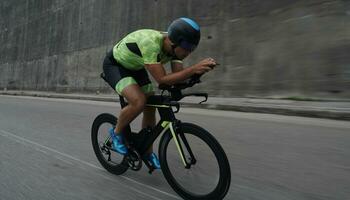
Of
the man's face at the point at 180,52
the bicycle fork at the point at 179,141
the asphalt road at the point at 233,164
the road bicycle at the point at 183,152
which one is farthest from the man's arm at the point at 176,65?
the asphalt road at the point at 233,164

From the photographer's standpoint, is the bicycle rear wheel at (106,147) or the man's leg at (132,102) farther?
the bicycle rear wheel at (106,147)

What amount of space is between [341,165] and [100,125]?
9.37 feet

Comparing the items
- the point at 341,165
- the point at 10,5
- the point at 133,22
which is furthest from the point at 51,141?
the point at 10,5

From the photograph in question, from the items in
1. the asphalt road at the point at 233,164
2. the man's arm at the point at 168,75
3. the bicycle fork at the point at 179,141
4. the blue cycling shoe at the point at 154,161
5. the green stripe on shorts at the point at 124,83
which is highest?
the man's arm at the point at 168,75

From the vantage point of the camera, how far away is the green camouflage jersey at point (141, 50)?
4.34m

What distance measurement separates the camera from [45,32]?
2919 centimetres

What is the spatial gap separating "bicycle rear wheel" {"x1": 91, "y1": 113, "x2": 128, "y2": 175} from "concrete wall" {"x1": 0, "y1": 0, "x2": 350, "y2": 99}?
7.32m

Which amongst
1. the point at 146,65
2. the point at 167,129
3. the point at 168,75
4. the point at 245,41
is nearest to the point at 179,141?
the point at 167,129

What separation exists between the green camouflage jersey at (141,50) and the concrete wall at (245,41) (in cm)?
767

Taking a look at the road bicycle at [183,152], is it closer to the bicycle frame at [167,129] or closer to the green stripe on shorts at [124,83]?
the bicycle frame at [167,129]

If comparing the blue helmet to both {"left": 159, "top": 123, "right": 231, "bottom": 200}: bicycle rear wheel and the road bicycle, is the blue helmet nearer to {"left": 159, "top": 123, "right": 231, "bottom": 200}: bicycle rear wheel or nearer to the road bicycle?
the road bicycle

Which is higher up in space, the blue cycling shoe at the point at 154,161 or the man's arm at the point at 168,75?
the man's arm at the point at 168,75

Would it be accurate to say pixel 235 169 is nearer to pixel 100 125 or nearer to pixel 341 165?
pixel 341 165

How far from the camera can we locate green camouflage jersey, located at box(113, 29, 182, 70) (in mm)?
4344
